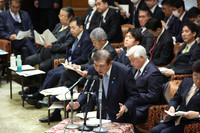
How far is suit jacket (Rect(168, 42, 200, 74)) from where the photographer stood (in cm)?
563

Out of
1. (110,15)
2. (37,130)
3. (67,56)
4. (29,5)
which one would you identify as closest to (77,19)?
(67,56)

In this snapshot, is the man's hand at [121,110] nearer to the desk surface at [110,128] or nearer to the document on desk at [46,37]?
the desk surface at [110,128]

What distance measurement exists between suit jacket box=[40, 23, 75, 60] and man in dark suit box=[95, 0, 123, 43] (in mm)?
898

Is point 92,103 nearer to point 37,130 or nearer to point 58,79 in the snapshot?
point 37,130

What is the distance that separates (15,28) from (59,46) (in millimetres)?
1833

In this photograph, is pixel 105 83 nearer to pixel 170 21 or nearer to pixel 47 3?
pixel 170 21

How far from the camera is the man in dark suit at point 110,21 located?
7.86 m

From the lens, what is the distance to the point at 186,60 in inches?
229

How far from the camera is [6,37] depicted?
855cm

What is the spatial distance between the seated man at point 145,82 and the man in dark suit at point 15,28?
393cm

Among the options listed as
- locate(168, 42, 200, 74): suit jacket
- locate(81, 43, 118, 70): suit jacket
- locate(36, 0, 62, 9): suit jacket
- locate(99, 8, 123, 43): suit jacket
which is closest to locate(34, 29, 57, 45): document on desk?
locate(81, 43, 118, 70): suit jacket

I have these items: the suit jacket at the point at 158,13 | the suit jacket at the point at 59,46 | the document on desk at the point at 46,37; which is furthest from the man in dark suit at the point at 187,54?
the document on desk at the point at 46,37

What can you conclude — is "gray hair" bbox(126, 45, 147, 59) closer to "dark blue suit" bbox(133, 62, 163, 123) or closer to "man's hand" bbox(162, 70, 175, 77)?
"dark blue suit" bbox(133, 62, 163, 123)

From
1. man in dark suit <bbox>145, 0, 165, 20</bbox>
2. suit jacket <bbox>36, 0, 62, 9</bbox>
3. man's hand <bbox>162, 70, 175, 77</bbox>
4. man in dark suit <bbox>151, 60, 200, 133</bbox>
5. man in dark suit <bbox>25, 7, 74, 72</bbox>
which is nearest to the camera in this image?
man in dark suit <bbox>151, 60, 200, 133</bbox>
